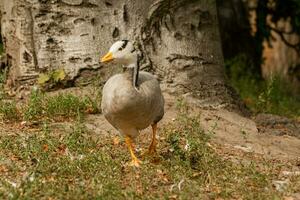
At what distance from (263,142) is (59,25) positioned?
2666mm

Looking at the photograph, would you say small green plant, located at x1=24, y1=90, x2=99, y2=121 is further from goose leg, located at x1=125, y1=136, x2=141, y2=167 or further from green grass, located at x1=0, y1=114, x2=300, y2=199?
goose leg, located at x1=125, y1=136, x2=141, y2=167

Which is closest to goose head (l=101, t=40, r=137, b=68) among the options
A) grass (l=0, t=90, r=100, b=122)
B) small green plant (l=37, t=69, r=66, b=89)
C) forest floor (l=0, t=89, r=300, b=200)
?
Result: forest floor (l=0, t=89, r=300, b=200)

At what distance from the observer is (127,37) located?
332 inches

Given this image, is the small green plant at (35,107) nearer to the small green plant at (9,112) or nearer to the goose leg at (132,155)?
the small green plant at (9,112)

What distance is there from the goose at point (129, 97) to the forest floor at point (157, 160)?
32 cm

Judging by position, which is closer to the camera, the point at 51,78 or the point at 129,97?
the point at 129,97

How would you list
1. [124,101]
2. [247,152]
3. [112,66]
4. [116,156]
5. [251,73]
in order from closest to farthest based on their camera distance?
1. [124,101]
2. [116,156]
3. [247,152]
4. [112,66]
5. [251,73]

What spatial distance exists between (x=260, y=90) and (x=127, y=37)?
3.91 metres

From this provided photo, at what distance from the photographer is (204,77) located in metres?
8.68

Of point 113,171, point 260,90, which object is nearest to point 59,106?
point 113,171

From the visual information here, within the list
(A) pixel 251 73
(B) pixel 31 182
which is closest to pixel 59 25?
(B) pixel 31 182

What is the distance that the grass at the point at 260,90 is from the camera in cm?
1044

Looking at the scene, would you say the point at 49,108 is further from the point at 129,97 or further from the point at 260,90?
the point at 260,90

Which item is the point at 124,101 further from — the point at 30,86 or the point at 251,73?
the point at 251,73
